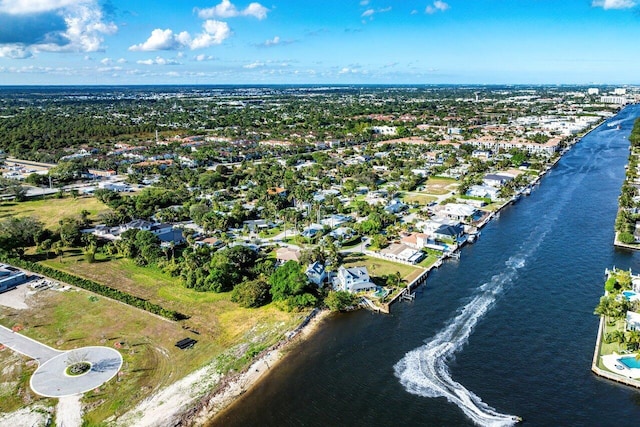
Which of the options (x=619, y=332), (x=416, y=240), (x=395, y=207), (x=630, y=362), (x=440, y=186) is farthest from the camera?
(x=440, y=186)

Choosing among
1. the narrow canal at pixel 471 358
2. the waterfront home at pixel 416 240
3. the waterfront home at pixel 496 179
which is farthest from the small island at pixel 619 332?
the waterfront home at pixel 496 179

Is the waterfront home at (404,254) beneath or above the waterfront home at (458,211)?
beneath

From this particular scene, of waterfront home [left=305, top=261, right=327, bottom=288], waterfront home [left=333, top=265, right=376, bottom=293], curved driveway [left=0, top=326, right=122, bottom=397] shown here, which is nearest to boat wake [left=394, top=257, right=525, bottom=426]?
waterfront home [left=333, top=265, right=376, bottom=293]

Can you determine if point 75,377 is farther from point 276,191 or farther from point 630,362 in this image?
point 276,191

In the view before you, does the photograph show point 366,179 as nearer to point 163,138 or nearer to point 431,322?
point 431,322

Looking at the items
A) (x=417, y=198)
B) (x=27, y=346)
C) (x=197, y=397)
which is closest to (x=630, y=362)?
(x=197, y=397)

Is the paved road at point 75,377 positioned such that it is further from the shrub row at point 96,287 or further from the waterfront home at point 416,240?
the waterfront home at point 416,240

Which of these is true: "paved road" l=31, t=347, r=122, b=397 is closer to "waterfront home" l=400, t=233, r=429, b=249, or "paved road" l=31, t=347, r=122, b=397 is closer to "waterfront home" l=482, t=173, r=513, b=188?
"waterfront home" l=400, t=233, r=429, b=249
